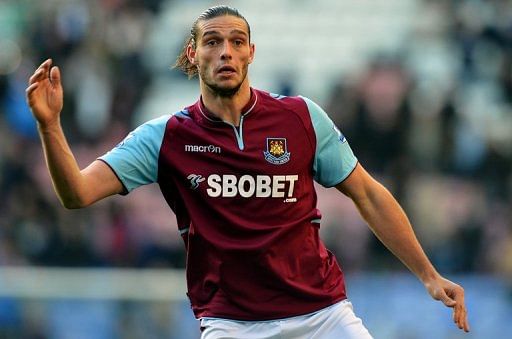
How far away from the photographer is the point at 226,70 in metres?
5.84

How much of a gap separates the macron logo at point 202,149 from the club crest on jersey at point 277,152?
0.23 m

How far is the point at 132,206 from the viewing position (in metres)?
12.6

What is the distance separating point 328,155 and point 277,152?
0.26 metres

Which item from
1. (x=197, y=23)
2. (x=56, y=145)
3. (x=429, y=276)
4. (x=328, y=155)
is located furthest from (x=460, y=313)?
(x=56, y=145)

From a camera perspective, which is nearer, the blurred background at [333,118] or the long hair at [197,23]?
the long hair at [197,23]

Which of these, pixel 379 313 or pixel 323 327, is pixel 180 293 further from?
pixel 323 327

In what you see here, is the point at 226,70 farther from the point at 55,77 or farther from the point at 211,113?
the point at 55,77

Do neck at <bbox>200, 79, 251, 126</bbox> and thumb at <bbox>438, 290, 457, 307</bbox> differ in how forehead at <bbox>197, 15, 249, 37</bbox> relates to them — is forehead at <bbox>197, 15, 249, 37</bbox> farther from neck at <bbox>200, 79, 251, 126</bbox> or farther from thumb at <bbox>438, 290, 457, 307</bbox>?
thumb at <bbox>438, 290, 457, 307</bbox>

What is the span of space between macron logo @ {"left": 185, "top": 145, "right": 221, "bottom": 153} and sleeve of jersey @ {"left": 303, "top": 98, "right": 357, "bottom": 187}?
0.48 m

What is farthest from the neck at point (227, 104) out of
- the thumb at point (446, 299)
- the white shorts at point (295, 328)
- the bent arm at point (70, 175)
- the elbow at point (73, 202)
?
the thumb at point (446, 299)

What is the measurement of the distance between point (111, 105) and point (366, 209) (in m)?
8.07

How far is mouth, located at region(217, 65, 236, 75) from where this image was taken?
5.83 meters

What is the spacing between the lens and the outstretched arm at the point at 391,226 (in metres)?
6.00

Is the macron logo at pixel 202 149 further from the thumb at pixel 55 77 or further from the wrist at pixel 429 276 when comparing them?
the wrist at pixel 429 276
